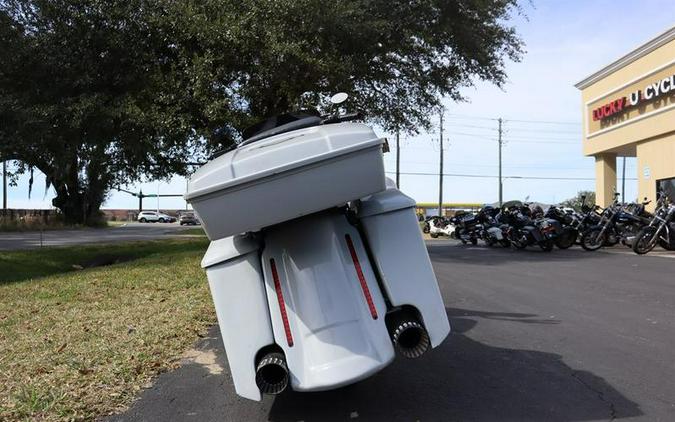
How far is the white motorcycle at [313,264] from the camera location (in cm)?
346

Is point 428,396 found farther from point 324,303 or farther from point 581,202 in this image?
point 581,202

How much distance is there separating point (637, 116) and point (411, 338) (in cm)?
2210

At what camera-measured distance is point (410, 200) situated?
13.4ft

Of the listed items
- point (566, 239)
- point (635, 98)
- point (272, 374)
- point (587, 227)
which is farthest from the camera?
point (635, 98)

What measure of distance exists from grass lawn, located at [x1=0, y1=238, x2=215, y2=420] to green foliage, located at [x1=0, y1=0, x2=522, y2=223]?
4306 millimetres

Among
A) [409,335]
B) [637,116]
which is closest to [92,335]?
[409,335]

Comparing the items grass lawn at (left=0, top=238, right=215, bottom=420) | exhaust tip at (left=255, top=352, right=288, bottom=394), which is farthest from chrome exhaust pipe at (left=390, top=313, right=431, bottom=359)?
grass lawn at (left=0, top=238, right=215, bottom=420)

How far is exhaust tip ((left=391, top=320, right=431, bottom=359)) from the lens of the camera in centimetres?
371

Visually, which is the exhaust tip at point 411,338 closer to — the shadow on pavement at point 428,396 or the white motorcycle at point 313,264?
the white motorcycle at point 313,264

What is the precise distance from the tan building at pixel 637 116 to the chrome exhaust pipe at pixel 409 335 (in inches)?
762

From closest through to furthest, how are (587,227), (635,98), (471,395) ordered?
(471,395), (587,227), (635,98)

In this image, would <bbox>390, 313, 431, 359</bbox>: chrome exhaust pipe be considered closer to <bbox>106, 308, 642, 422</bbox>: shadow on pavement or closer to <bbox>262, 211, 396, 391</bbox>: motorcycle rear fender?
<bbox>262, 211, 396, 391</bbox>: motorcycle rear fender

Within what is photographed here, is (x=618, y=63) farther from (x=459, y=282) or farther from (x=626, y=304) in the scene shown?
(x=626, y=304)

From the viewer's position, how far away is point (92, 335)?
6426mm
